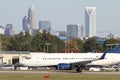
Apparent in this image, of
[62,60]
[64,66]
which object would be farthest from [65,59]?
[64,66]

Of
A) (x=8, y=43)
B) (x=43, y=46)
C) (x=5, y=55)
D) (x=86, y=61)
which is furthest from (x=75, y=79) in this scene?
(x=8, y=43)

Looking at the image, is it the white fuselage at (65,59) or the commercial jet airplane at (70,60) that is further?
the white fuselage at (65,59)

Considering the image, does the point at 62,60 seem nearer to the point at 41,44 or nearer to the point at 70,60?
the point at 70,60

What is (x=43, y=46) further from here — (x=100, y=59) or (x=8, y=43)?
(x=100, y=59)

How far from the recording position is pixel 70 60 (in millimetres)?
83375

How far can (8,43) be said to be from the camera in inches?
6796

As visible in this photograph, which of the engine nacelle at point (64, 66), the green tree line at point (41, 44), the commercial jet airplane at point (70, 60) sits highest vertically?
the green tree line at point (41, 44)

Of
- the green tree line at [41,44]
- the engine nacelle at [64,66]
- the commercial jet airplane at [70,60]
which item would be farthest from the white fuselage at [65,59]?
the green tree line at [41,44]

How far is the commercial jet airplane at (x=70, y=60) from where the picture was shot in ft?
268

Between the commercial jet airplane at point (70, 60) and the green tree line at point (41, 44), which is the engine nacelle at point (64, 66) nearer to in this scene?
the commercial jet airplane at point (70, 60)

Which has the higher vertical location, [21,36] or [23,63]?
[21,36]

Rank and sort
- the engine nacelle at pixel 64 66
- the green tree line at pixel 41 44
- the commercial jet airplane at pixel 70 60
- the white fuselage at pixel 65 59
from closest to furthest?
the engine nacelle at pixel 64 66 → the commercial jet airplane at pixel 70 60 → the white fuselage at pixel 65 59 → the green tree line at pixel 41 44

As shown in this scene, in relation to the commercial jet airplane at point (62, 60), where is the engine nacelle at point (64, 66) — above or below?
below

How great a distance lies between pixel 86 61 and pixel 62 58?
443cm
